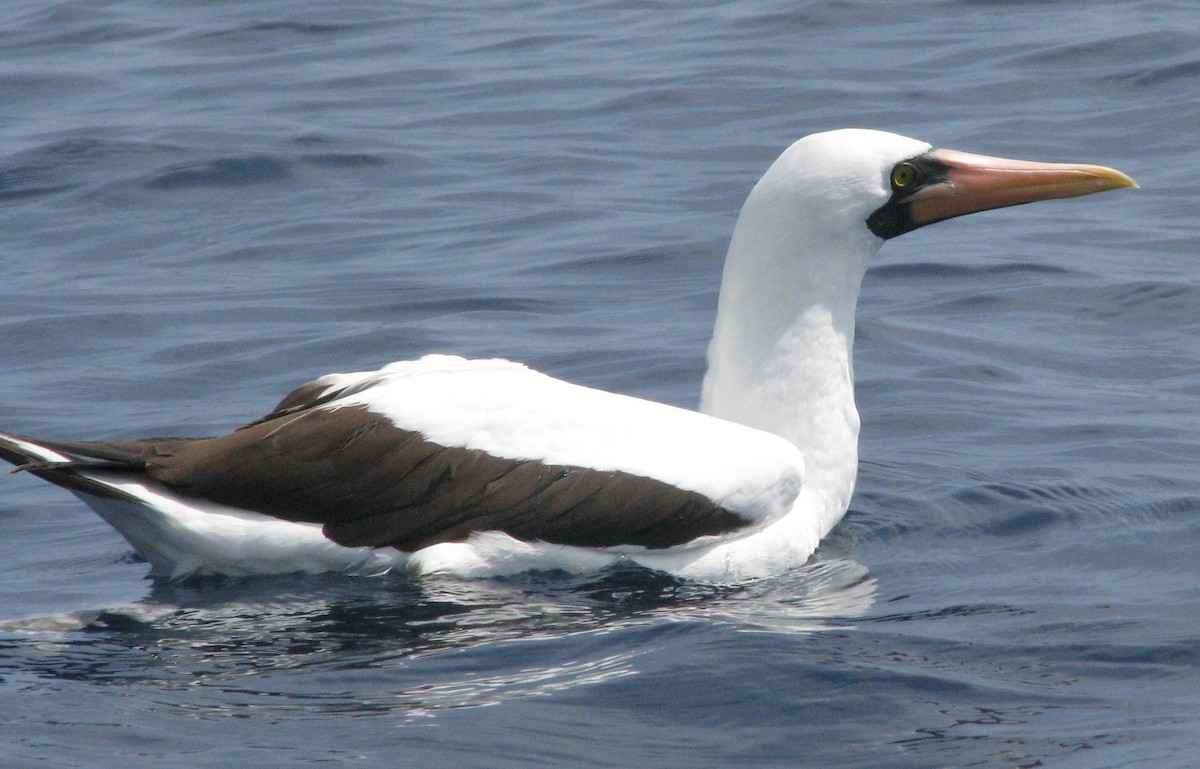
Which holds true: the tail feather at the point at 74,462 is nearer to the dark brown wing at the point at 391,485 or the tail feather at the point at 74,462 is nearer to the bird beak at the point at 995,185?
the dark brown wing at the point at 391,485

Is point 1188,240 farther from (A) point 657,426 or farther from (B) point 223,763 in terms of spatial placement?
(B) point 223,763

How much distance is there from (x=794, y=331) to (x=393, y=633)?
2.10 m

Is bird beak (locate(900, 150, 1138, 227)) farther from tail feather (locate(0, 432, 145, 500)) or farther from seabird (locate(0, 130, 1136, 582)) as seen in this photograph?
tail feather (locate(0, 432, 145, 500))

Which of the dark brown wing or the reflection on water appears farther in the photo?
the dark brown wing

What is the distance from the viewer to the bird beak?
7.32m

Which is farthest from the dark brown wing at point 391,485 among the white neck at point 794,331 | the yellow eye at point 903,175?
the yellow eye at point 903,175

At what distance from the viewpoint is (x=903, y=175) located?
723 cm

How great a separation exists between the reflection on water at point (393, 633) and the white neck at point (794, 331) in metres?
0.59

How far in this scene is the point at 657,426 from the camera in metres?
6.54

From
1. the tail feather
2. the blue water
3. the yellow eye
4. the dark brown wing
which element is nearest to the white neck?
the yellow eye

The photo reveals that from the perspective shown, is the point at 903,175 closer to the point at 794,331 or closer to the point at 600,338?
the point at 794,331

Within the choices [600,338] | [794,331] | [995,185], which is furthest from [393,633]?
[600,338]

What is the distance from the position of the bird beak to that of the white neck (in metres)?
0.29

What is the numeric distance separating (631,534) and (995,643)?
1.33 m
